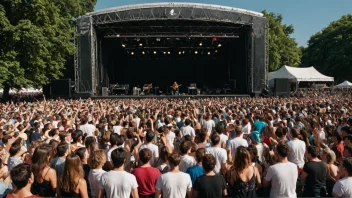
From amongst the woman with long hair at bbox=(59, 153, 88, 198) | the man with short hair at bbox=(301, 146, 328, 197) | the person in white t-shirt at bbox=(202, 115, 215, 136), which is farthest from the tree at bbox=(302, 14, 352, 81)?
the woman with long hair at bbox=(59, 153, 88, 198)

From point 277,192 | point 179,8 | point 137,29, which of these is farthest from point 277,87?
point 277,192

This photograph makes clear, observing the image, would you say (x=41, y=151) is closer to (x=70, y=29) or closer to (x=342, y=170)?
(x=342, y=170)

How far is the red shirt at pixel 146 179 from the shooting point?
4113 mm

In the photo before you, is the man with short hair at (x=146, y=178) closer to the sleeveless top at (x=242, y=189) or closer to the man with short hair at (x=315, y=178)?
the sleeveless top at (x=242, y=189)

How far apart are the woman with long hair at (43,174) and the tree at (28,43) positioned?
67.9ft

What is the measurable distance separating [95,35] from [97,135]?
1814 cm

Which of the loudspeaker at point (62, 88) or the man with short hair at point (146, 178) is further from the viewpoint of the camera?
the loudspeaker at point (62, 88)

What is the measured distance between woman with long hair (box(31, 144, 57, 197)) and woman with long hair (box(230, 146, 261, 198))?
7.37ft

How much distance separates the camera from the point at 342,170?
3674 mm

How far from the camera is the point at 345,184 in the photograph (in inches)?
139

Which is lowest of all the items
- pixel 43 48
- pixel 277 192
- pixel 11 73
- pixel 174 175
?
pixel 277 192

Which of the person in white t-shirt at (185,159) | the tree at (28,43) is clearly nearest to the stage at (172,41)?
the tree at (28,43)

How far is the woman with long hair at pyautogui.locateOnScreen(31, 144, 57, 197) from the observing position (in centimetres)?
382

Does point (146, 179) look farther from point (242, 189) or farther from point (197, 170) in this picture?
point (242, 189)
